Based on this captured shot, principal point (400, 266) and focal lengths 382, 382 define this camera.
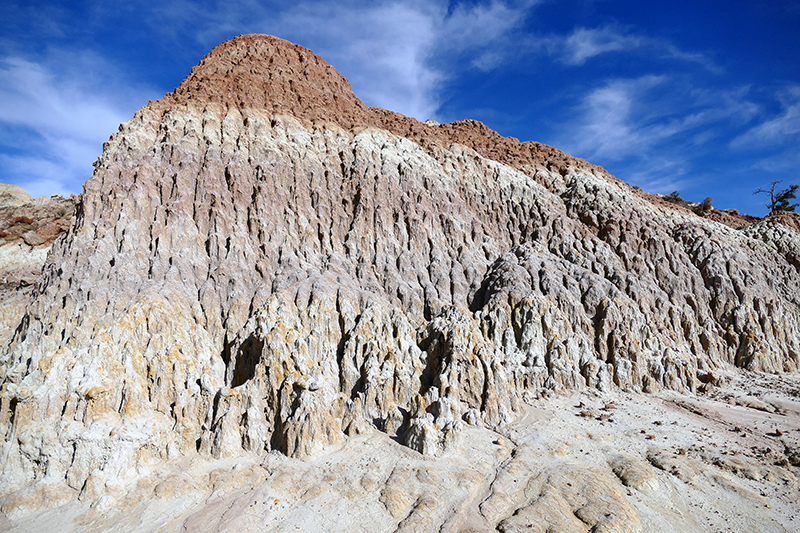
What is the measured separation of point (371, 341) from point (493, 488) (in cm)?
1189

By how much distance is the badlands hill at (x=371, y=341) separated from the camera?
17.2 metres

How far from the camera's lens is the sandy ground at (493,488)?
1573 centimetres

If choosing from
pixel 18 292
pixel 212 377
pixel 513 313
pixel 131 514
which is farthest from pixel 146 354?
pixel 513 313

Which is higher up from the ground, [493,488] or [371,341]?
[371,341]

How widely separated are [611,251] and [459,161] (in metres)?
18.4

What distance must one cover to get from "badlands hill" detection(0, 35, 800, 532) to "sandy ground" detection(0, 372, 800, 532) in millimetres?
117

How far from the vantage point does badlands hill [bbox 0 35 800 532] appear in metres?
17.2

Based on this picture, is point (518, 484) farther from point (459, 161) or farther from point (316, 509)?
point (459, 161)

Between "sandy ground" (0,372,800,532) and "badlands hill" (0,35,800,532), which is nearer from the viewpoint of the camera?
"sandy ground" (0,372,800,532)

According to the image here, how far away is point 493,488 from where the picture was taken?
17.8m

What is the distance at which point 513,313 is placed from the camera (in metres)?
31.0

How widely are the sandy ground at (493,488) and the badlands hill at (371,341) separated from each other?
0.38 ft

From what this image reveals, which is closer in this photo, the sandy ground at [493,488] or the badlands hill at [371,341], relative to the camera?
the sandy ground at [493,488]

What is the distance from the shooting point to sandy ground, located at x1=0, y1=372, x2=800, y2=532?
15.7 metres
